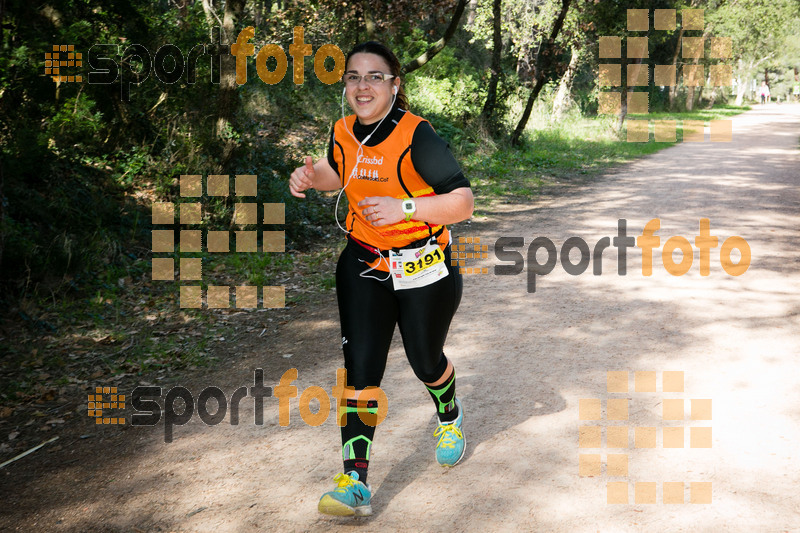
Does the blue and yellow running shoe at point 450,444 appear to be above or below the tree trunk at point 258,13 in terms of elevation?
below

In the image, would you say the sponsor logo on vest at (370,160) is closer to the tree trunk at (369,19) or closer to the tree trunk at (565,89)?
the tree trunk at (369,19)

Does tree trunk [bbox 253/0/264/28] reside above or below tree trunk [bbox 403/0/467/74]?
above

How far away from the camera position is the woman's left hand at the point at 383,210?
3.26 meters

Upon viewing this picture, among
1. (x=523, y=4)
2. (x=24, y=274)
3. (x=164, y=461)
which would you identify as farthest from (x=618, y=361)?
(x=523, y=4)

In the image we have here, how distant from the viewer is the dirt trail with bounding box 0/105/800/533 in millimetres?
3748

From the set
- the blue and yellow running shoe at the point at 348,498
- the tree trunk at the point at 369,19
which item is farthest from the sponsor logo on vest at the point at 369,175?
the tree trunk at the point at 369,19

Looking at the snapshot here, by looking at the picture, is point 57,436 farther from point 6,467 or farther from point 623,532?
point 623,532

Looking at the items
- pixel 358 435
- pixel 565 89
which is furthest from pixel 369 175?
pixel 565 89

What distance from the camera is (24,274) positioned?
728 centimetres

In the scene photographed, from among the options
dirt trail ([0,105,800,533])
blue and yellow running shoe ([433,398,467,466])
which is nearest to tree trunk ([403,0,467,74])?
dirt trail ([0,105,800,533])

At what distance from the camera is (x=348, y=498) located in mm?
3672

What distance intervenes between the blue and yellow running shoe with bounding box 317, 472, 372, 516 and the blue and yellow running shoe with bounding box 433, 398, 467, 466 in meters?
0.59

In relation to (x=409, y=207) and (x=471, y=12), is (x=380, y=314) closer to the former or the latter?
Result: (x=409, y=207)

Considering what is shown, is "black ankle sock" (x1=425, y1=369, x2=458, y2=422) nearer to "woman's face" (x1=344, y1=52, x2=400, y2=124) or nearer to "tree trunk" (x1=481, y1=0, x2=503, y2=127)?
"woman's face" (x1=344, y1=52, x2=400, y2=124)
